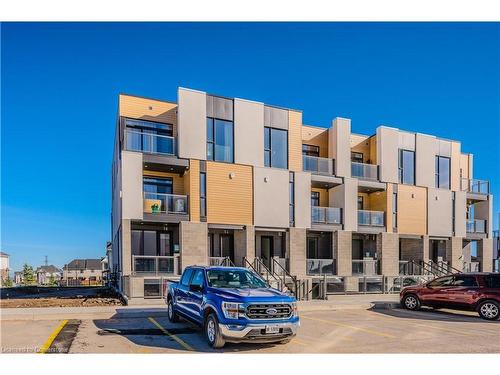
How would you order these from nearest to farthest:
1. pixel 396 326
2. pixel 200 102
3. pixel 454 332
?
pixel 454 332
pixel 396 326
pixel 200 102

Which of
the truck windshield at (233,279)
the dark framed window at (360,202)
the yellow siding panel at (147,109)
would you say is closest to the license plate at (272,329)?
the truck windshield at (233,279)

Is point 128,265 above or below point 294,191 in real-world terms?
below

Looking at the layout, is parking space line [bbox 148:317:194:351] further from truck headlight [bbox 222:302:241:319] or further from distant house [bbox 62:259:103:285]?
distant house [bbox 62:259:103:285]

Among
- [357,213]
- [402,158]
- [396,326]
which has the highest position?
[402,158]

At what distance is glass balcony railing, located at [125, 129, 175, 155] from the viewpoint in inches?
764

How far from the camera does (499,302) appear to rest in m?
13.4

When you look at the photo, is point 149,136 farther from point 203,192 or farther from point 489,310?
point 489,310

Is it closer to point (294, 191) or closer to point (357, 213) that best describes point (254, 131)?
point (294, 191)

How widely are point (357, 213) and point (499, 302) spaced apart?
38.5ft

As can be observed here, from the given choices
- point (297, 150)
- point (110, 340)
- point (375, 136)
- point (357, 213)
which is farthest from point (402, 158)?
point (110, 340)

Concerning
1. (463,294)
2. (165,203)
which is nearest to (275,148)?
(165,203)

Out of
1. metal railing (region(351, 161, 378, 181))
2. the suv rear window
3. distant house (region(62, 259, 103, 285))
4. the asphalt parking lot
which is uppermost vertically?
metal railing (region(351, 161, 378, 181))

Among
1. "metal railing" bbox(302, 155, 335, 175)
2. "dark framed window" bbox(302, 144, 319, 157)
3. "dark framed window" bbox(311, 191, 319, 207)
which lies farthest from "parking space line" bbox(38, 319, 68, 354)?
"dark framed window" bbox(302, 144, 319, 157)

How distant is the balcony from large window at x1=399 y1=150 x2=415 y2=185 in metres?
14.8
